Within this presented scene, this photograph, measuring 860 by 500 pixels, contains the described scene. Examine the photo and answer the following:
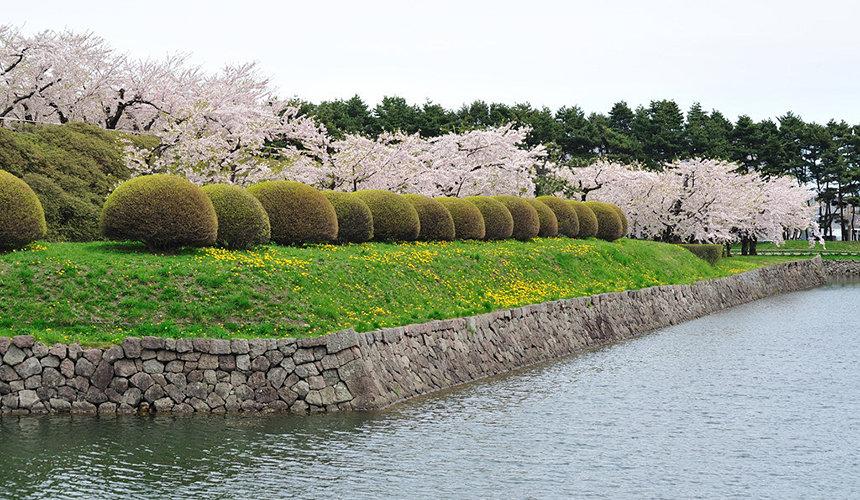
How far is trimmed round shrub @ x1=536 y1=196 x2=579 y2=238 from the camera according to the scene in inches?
1884

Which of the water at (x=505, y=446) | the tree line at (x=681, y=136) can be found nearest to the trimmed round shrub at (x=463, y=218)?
the water at (x=505, y=446)

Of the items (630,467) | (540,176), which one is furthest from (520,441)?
(540,176)

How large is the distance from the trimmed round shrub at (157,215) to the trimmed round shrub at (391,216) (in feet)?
27.5

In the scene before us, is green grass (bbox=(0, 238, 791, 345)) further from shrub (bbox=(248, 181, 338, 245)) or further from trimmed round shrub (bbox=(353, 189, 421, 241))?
trimmed round shrub (bbox=(353, 189, 421, 241))

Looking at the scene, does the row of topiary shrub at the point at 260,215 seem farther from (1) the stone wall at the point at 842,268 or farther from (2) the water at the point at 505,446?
(1) the stone wall at the point at 842,268

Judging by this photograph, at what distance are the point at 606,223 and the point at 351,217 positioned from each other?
24141 millimetres

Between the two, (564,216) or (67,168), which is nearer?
(67,168)

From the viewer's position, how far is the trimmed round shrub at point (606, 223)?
5125 centimetres

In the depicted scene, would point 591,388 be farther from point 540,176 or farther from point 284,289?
point 540,176

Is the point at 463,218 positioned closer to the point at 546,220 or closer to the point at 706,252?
the point at 546,220

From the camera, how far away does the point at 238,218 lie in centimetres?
2512

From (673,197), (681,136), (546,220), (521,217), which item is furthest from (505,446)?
→ (681,136)

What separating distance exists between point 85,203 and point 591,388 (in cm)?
1538

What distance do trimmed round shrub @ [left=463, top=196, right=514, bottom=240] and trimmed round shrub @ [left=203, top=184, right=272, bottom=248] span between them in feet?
49.7
